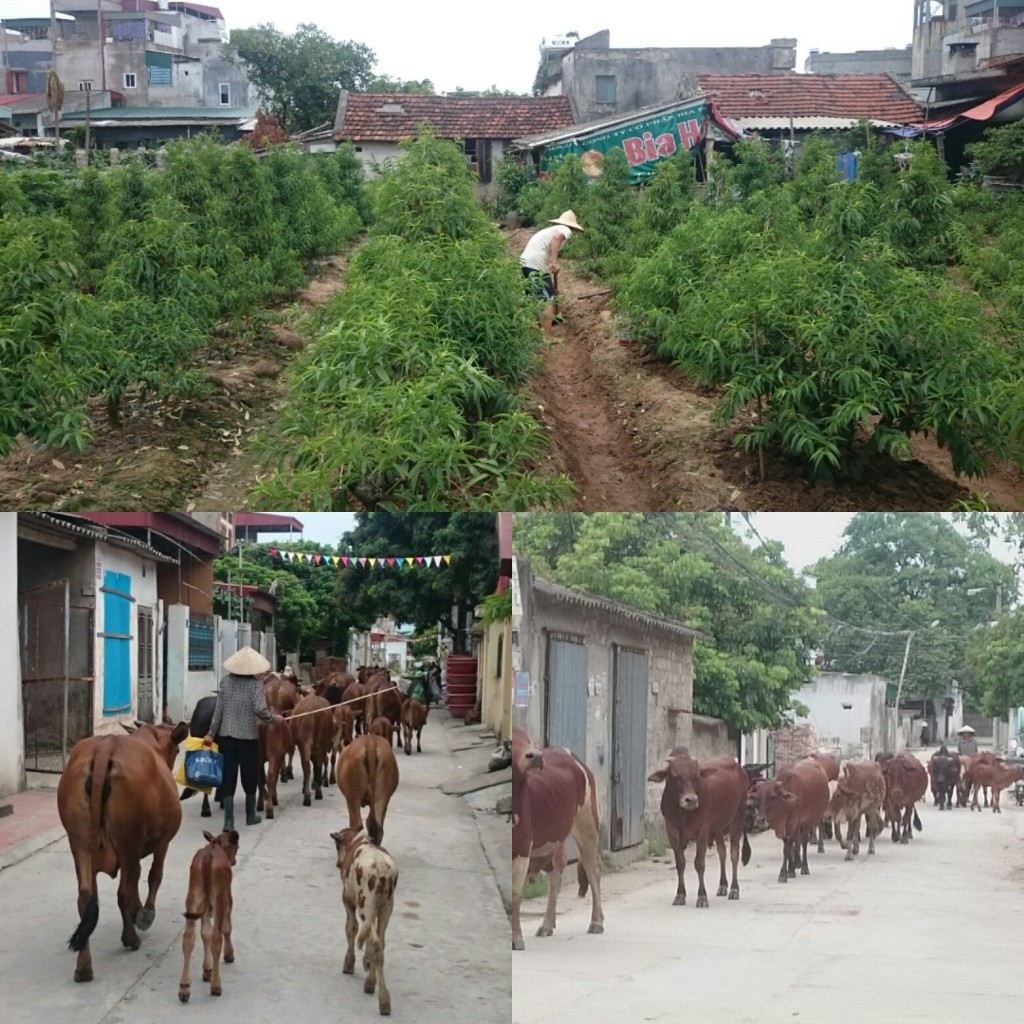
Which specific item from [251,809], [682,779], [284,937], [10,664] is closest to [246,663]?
[251,809]

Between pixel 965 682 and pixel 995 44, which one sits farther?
pixel 995 44

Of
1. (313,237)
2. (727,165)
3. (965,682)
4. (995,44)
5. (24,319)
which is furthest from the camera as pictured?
(995,44)

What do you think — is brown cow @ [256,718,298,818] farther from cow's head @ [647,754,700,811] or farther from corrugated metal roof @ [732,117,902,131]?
corrugated metal roof @ [732,117,902,131]

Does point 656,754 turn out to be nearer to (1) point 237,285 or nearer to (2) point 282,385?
(2) point 282,385

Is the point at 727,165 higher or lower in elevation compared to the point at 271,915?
higher

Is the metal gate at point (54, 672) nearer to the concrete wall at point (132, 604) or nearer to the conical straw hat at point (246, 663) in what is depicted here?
the concrete wall at point (132, 604)

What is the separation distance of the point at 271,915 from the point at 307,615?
2.67 ft

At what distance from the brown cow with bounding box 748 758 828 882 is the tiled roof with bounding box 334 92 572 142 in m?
17.6

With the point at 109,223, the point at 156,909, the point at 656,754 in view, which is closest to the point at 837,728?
the point at 656,754

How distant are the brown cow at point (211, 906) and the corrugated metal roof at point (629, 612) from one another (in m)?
0.97

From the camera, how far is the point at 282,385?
10.6 m

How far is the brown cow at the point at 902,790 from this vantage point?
3068 millimetres

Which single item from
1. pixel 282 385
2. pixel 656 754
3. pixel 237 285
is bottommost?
pixel 656 754

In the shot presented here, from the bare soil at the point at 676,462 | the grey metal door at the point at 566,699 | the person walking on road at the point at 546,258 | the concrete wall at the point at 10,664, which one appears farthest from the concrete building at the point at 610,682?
the person walking on road at the point at 546,258
